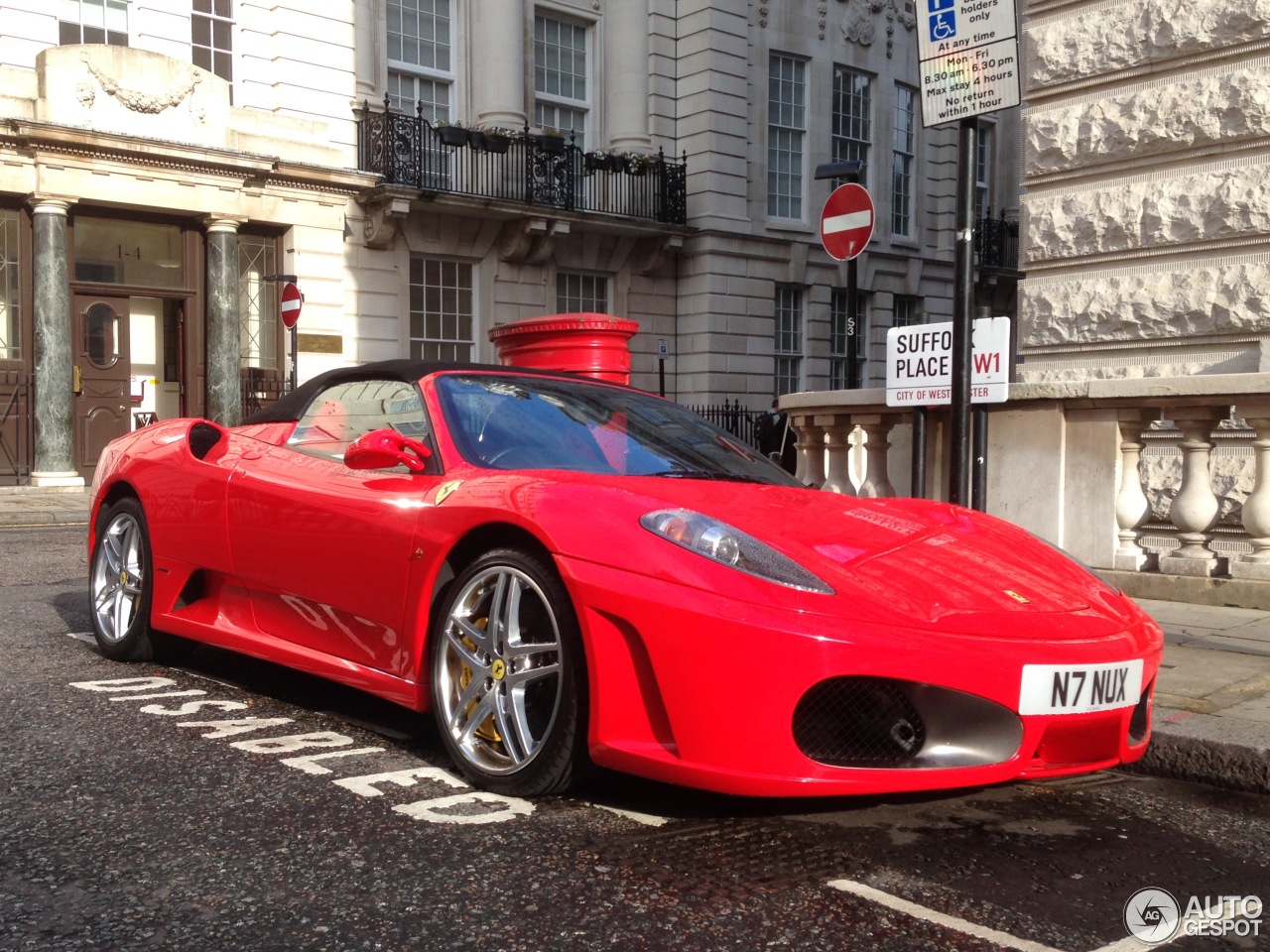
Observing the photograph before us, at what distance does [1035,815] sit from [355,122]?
19.8 meters

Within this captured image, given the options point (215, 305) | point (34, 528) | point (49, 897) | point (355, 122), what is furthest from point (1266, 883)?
point (355, 122)

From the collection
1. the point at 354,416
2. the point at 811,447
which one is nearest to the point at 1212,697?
the point at 354,416

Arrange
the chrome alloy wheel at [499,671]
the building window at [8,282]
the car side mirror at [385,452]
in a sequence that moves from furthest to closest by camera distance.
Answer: the building window at [8,282] < the car side mirror at [385,452] < the chrome alloy wheel at [499,671]

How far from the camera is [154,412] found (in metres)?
19.8

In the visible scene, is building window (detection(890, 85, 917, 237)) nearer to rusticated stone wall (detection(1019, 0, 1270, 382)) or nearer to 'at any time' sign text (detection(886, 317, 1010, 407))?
rusticated stone wall (detection(1019, 0, 1270, 382))

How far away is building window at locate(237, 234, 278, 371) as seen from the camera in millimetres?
20594

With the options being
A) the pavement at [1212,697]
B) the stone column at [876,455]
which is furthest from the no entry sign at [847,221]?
the pavement at [1212,697]

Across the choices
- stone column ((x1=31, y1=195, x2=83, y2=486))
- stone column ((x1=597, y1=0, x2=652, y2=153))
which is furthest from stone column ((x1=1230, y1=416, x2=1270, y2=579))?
stone column ((x1=597, y1=0, x2=652, y2=153))

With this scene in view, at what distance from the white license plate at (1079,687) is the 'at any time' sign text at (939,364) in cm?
206

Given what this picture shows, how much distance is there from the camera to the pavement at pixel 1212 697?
3.99 metres

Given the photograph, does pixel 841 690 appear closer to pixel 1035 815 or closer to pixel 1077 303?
pixel 1035 815

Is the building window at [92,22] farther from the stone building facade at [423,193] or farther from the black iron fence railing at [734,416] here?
the black iron fence railing at [734,416]

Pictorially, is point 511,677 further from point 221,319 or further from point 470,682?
point 221,319

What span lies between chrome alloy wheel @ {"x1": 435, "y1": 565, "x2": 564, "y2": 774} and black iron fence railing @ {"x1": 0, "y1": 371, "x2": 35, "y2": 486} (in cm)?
1631
